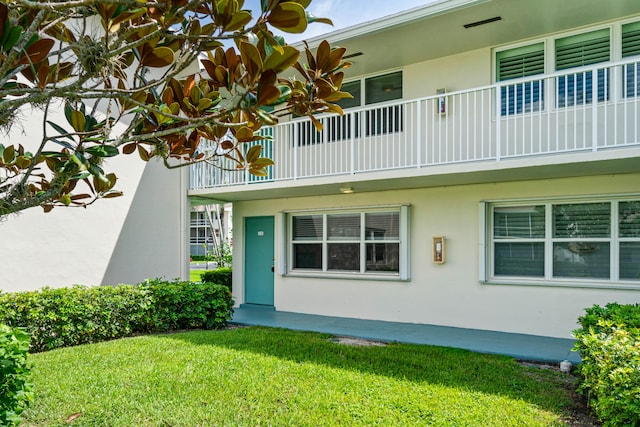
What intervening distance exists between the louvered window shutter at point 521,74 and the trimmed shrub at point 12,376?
304 inches

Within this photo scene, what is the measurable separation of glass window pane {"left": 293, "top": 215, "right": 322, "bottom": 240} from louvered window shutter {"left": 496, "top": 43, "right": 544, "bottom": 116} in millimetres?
4633

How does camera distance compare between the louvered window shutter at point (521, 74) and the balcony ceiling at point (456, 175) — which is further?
the louvered window shutter at point (521, 74)

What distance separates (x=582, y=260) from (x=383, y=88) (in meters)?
5.19

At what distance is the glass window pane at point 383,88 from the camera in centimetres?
929

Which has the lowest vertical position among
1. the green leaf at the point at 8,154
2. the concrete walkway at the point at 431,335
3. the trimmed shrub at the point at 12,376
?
the concrete walkway at the point at 431,335

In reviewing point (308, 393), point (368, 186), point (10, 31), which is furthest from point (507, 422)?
point (368, 186)

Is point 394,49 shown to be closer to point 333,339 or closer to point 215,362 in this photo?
point 333,339

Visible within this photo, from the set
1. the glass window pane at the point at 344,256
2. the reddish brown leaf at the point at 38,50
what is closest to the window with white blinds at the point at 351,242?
the glass window pane at the point at 344,256

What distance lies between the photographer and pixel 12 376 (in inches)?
137

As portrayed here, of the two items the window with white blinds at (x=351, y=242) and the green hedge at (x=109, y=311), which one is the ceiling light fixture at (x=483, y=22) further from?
the green hedge at (x=109, y=311)

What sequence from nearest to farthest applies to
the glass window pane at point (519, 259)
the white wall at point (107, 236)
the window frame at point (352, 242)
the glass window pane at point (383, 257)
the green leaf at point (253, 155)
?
the green leaf at point (253, 155) < the white wall at point (107, 236) < the glass window pane at point (519, 259) < the window frame at point (352, 242) < the glass window pane at point (383, 257)

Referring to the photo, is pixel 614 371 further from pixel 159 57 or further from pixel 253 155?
pixel 159 57

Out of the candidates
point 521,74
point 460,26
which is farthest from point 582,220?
point 460,26

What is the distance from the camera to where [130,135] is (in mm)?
2424
